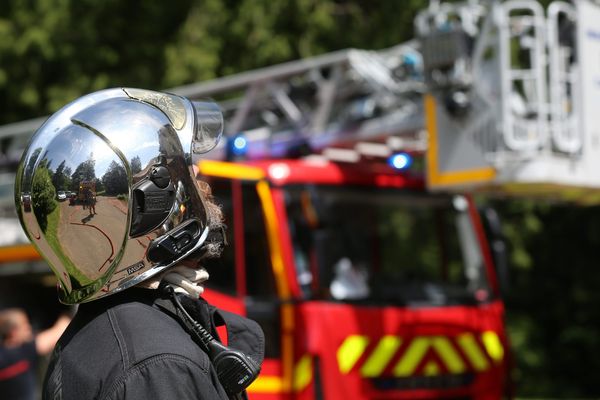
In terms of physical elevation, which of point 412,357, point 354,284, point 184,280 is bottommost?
point 412,357

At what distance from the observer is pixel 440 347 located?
6.76m

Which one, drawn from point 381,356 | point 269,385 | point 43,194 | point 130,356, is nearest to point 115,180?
point 43,194

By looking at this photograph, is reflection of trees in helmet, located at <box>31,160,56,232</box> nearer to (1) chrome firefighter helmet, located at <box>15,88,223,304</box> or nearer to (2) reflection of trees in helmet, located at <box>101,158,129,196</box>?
(1) chrome firefighter helmet, located at <box>15,88,223,304</box>

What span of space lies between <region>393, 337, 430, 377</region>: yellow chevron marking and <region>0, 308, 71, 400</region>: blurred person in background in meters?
2.22

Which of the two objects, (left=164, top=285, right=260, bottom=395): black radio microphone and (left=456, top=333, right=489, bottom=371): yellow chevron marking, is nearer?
(left=164, top=285, right=260, bottom=395): black radio microphone

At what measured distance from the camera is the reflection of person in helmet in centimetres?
188

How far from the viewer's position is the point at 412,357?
21.8ft

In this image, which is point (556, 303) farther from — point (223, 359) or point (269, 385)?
point (223, 359)

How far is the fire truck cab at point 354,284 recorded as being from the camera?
20.4ft

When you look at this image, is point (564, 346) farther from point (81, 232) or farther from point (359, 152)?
point (81, 232)

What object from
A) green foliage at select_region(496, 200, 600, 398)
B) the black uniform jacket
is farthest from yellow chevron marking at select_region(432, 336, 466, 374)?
green foliage at select_region(496, 200, 600, 398)

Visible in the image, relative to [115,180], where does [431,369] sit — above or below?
below

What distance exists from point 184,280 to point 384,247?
218 inches

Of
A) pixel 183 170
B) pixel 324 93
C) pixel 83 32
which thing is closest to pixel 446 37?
pixel 324 93
